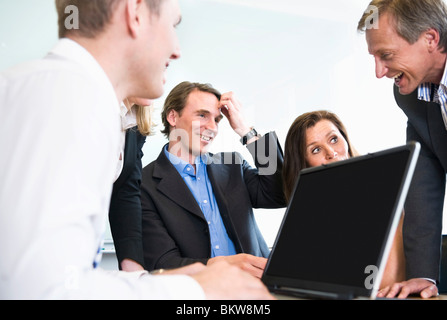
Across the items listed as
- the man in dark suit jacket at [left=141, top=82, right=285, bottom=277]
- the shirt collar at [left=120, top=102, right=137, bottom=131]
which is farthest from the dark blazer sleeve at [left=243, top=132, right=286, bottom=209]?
the shirt collar at [left=120, top=102, right=137, bottom=131]

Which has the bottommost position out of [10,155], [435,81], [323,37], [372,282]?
[372,282]

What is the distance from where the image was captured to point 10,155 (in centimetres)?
49

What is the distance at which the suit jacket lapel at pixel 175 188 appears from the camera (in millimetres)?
1954

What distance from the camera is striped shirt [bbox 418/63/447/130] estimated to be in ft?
4.74

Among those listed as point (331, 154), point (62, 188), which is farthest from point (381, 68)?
point (62, 188)

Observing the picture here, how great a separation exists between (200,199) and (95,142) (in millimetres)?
1571

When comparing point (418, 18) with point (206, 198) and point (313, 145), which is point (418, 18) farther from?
point (206, 198)

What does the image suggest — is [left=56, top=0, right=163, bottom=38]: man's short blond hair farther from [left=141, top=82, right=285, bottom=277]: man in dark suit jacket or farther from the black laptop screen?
[left=141, top=82, right=285, bottom=277]: man in dark suit jacket

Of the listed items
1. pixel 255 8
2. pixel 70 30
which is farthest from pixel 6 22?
pixel 70 30

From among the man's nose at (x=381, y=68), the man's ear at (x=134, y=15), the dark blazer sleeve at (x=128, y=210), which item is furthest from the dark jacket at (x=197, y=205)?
the man's ear at (x=134, y=15)

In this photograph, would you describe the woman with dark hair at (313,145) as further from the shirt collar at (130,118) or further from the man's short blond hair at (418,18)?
the shirt collar at (130,118)

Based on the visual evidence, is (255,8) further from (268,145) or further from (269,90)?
(268,145)

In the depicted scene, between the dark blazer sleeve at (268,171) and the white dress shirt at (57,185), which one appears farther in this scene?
the dark blazer sleeve at (268,171)

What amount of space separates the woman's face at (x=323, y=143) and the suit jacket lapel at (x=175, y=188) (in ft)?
1.78
